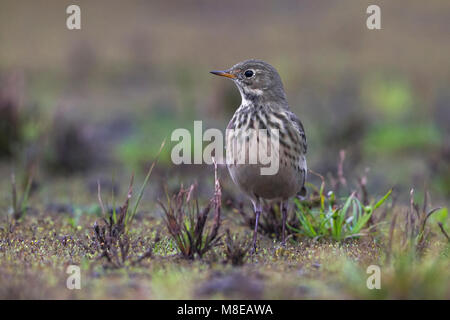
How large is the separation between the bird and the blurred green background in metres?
2.92

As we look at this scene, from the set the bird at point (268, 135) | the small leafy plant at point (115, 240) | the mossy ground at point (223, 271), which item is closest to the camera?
the mossy ground at point (223, 271)

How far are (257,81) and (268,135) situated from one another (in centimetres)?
70

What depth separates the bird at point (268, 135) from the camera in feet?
16.6

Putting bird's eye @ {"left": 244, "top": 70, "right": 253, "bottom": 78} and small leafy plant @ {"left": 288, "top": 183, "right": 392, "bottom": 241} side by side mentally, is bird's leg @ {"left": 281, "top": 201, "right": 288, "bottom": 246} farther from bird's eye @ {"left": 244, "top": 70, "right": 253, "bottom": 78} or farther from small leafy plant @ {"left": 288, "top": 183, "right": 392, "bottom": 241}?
bird's eye @ {"left": 244, "top": 70, "right": 253, "bottom": 78}

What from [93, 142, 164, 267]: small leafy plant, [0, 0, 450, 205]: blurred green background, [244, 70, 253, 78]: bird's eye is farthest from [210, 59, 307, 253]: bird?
[0, 0, 450, 205]: blurred green background

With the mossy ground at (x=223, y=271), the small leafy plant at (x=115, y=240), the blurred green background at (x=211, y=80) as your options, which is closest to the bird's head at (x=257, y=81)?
the small leafy plant at (x=115, y=240)

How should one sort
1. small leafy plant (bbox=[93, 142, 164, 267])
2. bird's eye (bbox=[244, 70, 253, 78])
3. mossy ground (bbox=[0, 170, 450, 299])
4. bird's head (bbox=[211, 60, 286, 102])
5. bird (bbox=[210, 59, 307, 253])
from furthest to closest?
bird's eye (bbox=[244, 70, 253, 78]), bird's head (bbox=[211, 60, 286, 102]), bird (bbox=[210, 59, 307, 253]), small leafy plant (bbox=[93, 142, 164, 267]), mossy ground (bbox=[0, 170, 450, 299])

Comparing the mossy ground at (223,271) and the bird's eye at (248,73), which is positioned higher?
the bird's eye at (248,73)

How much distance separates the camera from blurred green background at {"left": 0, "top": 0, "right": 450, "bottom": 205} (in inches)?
355

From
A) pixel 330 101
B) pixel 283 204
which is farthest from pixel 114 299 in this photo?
pixel 330 101

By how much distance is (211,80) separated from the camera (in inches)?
612

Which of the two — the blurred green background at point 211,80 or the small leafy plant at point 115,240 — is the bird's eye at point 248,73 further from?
the blurred green background at point 211,80

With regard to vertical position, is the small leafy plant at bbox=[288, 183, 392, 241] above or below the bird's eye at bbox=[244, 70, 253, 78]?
below

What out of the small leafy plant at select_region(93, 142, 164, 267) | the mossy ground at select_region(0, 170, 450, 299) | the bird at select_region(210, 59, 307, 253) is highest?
the bird at select_region(210, 59, 307, 253)
